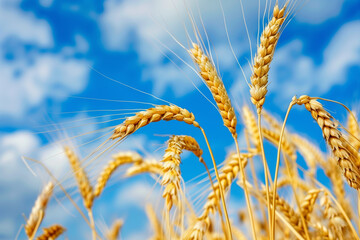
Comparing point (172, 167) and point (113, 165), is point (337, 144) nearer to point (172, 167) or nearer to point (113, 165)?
point (172, 167)

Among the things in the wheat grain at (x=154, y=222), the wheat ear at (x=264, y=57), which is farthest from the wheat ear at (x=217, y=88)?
the wheat grain at (x=154, y=222)

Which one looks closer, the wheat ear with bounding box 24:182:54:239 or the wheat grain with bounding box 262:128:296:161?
the wheat ear with bounding box 24:182:54:239

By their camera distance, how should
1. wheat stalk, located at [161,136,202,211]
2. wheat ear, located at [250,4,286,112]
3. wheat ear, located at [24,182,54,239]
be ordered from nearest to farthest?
1. wheat stalk, located at [161,136,202,211]
2. wheat ear, located at [250,4,286,112]
3. wheat ear, located at [24,182,54,239]

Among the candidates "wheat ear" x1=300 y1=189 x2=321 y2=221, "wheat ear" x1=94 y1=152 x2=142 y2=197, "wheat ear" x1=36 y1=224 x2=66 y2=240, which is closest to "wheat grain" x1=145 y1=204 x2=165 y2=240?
"wheat ear" x1=94 y1=152 x2=142 y2=197

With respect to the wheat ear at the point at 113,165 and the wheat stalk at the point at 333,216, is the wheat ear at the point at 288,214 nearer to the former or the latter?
the wheat stalk at the point at 333,216

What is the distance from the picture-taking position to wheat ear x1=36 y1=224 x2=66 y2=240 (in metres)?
2.51

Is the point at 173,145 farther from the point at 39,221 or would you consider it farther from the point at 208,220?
the point at 39,221

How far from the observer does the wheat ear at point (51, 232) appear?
2510 mm

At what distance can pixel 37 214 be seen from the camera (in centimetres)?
250

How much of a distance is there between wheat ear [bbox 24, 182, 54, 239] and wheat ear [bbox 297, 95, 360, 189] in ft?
6.53

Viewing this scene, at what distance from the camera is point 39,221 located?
2.46m

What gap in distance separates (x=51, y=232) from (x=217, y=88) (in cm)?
192

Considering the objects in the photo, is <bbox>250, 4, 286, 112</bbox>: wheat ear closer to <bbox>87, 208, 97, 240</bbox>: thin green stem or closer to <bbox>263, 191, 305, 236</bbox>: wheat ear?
<bbox>263, 191, 305, 236</bbox>: wheat ear

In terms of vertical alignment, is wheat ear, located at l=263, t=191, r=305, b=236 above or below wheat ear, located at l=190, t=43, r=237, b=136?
below
